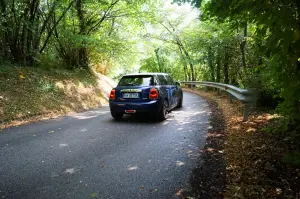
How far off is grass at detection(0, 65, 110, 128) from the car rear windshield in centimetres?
326

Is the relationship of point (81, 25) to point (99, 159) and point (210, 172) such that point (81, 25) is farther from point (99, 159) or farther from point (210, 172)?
point (210, 172)

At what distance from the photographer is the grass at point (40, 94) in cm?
870

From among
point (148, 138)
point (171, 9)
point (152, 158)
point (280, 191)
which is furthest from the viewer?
point (171, 9)

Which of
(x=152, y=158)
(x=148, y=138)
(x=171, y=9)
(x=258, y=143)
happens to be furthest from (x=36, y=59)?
(x=171, y=9)

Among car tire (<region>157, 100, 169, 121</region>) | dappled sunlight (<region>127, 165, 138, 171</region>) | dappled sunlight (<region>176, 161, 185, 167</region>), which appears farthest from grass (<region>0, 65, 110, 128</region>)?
dappled sunlight (<region>176, 161, 185, 167</region>)

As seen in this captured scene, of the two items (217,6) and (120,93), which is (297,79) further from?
(120,93)

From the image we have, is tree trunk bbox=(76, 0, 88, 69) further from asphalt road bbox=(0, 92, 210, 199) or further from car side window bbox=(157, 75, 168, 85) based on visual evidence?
asphalt road bbox=(0, 92, 210, 199)

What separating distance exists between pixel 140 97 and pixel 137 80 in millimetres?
757

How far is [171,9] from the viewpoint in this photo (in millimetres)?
30391

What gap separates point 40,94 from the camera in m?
10.5

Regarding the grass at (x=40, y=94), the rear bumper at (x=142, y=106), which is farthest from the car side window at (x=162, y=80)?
the grass at (x=40, y=94)

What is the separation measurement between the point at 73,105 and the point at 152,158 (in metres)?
7.33

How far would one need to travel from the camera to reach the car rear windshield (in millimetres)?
8391

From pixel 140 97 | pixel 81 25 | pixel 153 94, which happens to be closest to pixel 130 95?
pixel 140 97
